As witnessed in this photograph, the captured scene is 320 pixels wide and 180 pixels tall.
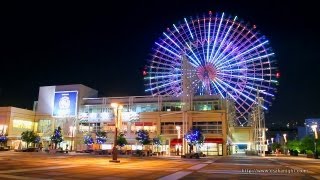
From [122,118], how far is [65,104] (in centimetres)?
2030

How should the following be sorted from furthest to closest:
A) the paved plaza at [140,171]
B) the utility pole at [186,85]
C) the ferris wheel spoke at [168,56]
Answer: the ferris wheel spoke at [168,56] < the utility pole at [186,85] < the paved plaza at [140,171]

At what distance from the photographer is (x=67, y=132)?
9856 cm

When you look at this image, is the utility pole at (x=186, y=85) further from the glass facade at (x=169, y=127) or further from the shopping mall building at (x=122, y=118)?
the glass facade at (x=169, y=127)

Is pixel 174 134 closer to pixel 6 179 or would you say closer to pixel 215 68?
pixel 215 68

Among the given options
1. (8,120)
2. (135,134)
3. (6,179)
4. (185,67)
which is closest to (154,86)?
(185,67)

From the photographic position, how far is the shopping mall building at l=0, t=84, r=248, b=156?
82938 millimetres

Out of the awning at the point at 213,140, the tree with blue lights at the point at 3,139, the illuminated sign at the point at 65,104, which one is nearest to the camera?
the awning at the point at 213,140

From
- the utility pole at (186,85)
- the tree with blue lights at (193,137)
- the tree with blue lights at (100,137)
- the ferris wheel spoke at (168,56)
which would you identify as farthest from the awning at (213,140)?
the tree with blue lights at (100,137)

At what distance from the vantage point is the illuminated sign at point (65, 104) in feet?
322

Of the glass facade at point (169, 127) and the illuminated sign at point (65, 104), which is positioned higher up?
the illuminated sign at point (65, 104)

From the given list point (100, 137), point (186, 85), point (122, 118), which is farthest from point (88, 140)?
point (186, 85)

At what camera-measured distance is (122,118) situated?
9081cm

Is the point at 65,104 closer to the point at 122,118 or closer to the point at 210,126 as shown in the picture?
the point at 122,118

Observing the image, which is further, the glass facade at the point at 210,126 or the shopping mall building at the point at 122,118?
the shopping mall building at the point at 122,118
